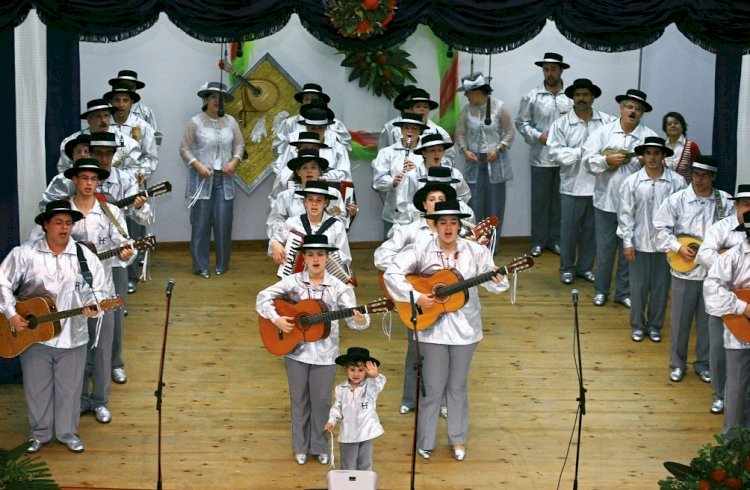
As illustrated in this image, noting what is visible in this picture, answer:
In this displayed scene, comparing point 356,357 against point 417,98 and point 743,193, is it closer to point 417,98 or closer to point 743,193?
point 743,193

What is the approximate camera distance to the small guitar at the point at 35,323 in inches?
367

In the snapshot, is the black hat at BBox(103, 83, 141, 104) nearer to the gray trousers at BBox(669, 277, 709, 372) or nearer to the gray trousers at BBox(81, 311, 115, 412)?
the gray trousers at BBox(81, 311, 115, 412)

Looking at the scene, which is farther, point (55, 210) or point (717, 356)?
point (717, 356)

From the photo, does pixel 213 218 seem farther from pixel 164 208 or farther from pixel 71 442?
pixel 71 442

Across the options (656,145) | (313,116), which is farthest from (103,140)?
(656,145)

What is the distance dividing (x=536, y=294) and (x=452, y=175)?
226 cm

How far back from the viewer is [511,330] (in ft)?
39.6

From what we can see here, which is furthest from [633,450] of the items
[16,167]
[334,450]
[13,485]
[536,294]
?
[16,167]

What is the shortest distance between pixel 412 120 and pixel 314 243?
2.94 meters

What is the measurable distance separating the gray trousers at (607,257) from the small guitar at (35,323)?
16.1ft

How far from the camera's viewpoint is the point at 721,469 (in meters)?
7.80

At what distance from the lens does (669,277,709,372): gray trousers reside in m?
10.9

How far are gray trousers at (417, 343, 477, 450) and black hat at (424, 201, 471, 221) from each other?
0.91 m

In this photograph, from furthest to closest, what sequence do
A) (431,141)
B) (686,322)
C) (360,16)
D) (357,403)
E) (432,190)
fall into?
(431,141), (686,322), (432,190), (360,16), (357,403)
